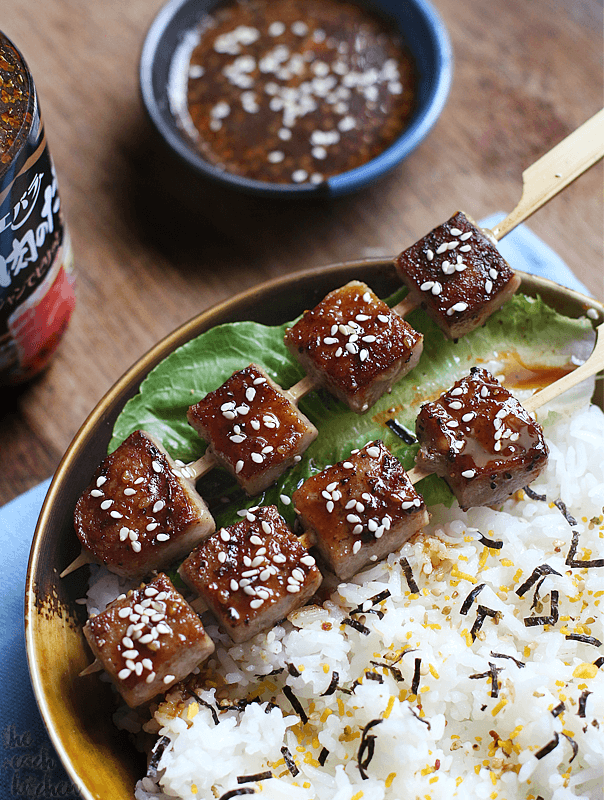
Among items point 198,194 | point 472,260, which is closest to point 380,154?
point 198,194

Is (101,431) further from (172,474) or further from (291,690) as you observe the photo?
(291,690)

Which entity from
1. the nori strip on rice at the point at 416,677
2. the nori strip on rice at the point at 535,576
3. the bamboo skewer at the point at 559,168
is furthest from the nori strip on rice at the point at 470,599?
the bamboo skewer at the point at 559,168

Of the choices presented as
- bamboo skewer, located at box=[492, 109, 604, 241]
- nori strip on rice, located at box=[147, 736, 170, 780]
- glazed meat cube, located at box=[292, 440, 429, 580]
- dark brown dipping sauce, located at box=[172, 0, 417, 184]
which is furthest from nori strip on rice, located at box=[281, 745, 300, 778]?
dark brown dipping sauce, located at box=[172, 0, 417, 184]

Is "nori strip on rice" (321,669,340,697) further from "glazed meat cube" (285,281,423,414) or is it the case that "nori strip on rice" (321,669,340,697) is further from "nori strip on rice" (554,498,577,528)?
"nori strip on rice" (554,498,577,528)

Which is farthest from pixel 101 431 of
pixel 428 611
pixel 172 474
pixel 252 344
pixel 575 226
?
pixel 575 226

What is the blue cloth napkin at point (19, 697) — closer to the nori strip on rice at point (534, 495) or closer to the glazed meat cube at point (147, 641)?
the glazed meat cube at point (147, 641)
